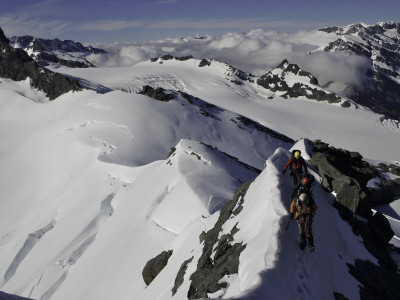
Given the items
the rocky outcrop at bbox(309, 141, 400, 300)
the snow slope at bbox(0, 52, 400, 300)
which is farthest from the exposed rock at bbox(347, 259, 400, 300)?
the snow slope at bbox(0, 52, 400, 300)

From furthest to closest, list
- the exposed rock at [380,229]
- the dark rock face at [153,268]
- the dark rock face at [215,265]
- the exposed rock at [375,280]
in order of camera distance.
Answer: the dark rock face at [153,268] → the exposed rock at [380,229] → the exposed rock at [375,280] → the dark rock face at [215,265]

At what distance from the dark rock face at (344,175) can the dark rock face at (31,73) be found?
64327 mm

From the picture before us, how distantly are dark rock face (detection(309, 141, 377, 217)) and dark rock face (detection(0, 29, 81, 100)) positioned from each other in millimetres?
64327

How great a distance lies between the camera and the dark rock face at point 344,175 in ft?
51.8

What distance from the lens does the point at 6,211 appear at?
3606 cm

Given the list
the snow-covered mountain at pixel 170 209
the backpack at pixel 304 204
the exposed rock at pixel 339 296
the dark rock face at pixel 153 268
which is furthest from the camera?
the dark rock face at pixel 153 268

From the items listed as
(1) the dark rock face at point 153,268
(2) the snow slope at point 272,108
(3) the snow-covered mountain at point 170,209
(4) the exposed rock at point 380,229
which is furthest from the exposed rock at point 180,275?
(2) the snow slope at point 272,108

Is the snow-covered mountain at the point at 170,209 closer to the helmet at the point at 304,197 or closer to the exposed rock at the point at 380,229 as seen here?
the exposed rock at the point at 380,229

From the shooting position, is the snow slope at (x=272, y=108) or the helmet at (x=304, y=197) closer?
the helmet at (x=304, y=197)

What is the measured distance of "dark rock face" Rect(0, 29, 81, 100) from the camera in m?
73.5

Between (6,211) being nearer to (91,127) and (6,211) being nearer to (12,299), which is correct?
(91,127)

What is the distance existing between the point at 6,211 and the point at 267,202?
34.3 m

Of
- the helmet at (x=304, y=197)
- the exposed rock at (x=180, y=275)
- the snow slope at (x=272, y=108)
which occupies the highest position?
the helmet at (x=304, y=197)

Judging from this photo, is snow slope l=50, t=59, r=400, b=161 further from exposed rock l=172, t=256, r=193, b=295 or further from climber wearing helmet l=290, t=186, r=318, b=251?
climber wearing helmet l=290, t=186, r=318, b=251
